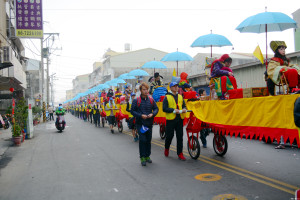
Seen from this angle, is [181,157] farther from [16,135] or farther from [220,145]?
[16,135]

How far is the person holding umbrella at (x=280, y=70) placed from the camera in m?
5.55

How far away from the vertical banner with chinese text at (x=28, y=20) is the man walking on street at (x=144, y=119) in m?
11.7

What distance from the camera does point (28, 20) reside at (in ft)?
54.5

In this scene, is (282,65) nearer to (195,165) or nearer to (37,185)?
(195,165)

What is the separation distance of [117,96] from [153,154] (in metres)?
9.74

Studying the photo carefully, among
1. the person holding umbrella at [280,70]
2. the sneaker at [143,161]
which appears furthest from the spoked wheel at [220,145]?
the person holding umbrella at [280,70]

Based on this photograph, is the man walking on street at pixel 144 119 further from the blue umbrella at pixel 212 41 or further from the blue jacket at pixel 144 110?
the blue umbrella at pixel 212 41

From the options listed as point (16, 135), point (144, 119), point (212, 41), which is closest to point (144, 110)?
point (144, 119)

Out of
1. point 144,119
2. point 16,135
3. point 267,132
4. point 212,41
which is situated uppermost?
point 212,41

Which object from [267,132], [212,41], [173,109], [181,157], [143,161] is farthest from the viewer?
[212,41]

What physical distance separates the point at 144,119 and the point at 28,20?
12846mm

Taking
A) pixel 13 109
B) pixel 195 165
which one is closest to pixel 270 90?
pixel 195 165

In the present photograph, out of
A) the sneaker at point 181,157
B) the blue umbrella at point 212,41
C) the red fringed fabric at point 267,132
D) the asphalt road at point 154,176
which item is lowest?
the asphalt road at point 154,176

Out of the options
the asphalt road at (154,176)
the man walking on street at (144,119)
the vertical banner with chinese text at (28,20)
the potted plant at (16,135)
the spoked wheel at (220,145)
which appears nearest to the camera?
the asphalt road at (154,176)
